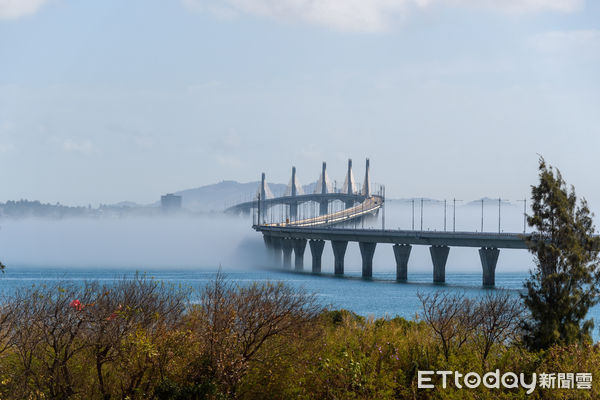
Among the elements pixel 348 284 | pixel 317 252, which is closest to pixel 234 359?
pixel 348 284

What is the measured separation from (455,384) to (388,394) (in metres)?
2.45

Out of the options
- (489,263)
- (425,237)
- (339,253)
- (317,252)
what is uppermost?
(425,237)

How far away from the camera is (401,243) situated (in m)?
146

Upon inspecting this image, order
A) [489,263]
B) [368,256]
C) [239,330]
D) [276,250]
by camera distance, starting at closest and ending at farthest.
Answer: [239,330] → [489,263] → [368,256] → [276,250]

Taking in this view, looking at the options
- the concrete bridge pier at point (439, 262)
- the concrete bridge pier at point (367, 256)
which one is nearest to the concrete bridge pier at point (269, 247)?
the concrete bridge pier at point (367, 256)

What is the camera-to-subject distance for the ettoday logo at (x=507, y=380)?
2820 cm

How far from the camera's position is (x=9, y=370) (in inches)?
1188

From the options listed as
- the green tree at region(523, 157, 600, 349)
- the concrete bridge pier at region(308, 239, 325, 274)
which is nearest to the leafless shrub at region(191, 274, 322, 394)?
the green tree at region(523, 157, 600, 349)

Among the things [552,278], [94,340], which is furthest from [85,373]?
[552,278]

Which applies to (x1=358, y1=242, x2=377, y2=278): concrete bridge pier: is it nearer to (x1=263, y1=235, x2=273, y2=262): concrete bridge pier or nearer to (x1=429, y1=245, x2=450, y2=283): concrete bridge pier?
(x1=429, y1=245, x2=450, y2=283): concrete bridge pier

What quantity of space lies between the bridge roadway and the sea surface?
262cm

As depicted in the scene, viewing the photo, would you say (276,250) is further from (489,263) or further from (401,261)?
(489,263)

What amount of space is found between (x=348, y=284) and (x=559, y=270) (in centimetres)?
9927

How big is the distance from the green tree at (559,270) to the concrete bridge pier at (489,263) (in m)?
95.1
